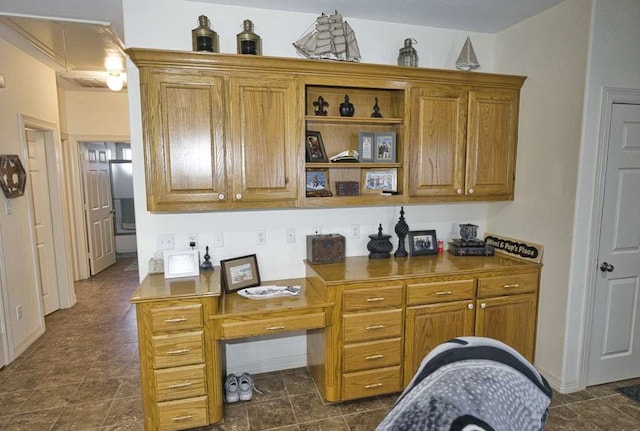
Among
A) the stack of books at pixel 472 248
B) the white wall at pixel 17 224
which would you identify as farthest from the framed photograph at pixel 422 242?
the white wall at pixel 17 224

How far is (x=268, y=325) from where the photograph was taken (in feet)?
7.52

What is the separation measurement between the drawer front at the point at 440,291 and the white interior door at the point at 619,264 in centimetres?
92

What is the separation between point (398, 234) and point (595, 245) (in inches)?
53.1

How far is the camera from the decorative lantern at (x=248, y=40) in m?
2.42

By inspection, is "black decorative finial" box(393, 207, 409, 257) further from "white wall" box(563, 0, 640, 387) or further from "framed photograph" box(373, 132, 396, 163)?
"white wall" box(563, 0, 640, 387)

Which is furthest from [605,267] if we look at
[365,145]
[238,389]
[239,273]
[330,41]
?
[238,389]

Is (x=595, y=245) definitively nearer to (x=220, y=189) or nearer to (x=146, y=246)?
(x=220, y=189)

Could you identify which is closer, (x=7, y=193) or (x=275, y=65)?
(x=275, y=65)

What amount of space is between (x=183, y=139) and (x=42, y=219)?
2.80 m

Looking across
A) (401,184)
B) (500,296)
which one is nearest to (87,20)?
(401,184)

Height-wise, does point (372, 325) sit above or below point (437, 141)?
below

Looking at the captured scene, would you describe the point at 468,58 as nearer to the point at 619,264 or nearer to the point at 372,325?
the point at 619,264

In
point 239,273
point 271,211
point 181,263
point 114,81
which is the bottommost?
point 239,273

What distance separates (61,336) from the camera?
3.66 metres
